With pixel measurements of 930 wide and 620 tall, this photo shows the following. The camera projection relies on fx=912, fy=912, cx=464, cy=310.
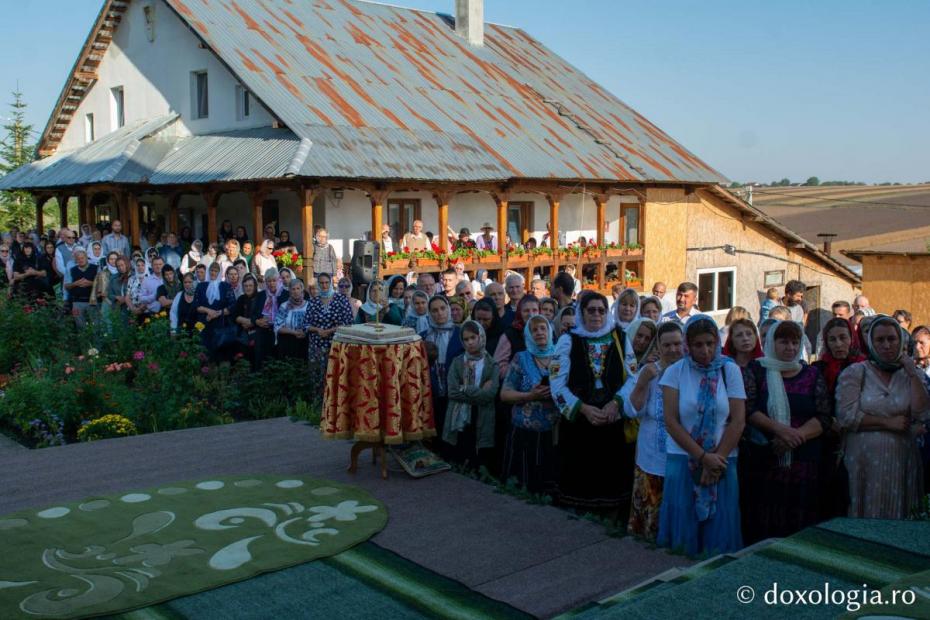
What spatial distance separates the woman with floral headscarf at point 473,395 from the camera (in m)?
7.51

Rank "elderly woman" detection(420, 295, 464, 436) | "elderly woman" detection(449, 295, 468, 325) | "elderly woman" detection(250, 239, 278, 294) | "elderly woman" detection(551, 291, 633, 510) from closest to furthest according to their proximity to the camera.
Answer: "elderly woman" detection(551, 291, 633, 510), "elderly woman" detection(420, 295, 464, 436), "elderly woman" detection(449, 295, 468, 325), "elderly woman" detection(250, 239, 278, 294)

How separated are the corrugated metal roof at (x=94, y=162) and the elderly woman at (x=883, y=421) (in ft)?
52.9

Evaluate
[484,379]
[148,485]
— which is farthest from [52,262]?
[484,379]

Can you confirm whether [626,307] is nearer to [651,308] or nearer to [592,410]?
[651,308]

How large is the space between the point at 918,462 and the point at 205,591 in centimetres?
445

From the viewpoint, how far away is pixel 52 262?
16.9 metres

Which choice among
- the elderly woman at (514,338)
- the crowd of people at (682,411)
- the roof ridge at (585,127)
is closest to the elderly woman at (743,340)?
the crowd of people at (682,411)

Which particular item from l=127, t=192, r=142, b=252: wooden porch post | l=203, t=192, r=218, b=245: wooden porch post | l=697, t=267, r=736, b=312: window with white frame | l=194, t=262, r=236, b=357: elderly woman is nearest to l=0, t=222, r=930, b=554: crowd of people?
l=194, t=262, r=236, b=357: elderly woman

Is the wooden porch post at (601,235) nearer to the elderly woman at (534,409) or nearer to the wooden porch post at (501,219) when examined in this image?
the wooden porch post at (501,219)

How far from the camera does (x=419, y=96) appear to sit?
66.9 ft

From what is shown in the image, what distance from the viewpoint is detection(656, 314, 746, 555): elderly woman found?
5.60m

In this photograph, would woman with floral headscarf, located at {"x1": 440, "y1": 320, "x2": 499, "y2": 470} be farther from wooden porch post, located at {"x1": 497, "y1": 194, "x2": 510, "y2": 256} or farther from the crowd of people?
wooden porch post, located at {"x1": 497, "y1": 194, "x2": 510, "y2": 256}

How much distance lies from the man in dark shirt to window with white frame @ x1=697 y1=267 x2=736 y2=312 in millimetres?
16605

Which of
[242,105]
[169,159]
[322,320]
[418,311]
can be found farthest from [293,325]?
[169,159]
